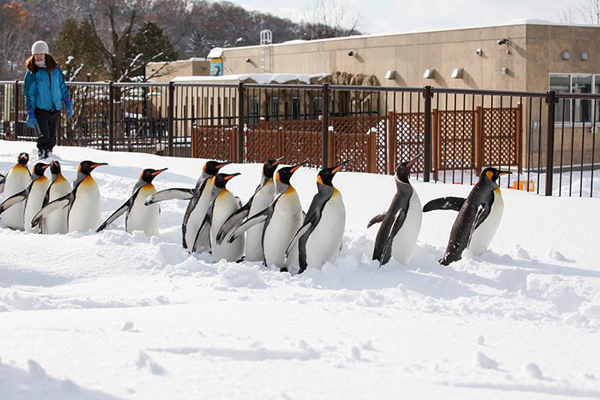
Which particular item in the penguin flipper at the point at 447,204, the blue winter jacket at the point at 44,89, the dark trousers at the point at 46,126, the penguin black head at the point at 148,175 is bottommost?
the penguin flipper at the point at 447,204

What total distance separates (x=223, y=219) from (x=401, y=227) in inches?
63.1

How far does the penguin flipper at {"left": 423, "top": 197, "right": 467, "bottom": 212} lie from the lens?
7.70m

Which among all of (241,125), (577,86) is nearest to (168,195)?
(241,125)

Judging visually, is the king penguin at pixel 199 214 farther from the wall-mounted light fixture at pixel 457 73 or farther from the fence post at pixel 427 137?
the wall-mounted light fixture at pixel 457 73

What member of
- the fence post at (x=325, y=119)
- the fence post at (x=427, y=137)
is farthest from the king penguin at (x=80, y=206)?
the fence post at (x=427, y=137)

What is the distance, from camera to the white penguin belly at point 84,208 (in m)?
8.71

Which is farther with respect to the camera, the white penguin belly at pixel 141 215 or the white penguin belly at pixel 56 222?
the white penguin belly at pixel 56 222

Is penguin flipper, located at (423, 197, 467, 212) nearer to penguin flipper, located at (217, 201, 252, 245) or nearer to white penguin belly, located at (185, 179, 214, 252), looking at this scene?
penguin flipper, located at (217, 201, 252, 245)

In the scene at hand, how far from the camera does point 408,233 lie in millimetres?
7066

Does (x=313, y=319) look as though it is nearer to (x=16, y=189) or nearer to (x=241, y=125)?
(x=16, y=189)

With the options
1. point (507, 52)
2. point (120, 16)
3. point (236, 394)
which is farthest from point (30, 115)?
point (120, 16)

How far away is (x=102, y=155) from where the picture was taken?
1368 centimetres

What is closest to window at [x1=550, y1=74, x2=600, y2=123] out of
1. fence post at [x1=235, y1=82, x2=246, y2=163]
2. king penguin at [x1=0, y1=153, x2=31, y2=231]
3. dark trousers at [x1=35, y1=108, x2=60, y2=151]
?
fence post at [x1=235, y1=82, x2=246, y2=163]

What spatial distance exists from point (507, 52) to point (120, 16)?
72.5 m
